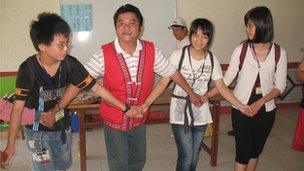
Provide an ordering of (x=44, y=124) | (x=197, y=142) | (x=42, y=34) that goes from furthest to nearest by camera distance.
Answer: (x=197, y=142)
(x=44, y=124)
(x=42, y=34)

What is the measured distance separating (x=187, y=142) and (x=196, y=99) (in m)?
0.35

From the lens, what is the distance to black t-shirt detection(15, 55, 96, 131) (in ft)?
5.45

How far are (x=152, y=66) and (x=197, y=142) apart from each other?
0.73m

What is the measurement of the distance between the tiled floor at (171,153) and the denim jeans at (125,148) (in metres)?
1.21

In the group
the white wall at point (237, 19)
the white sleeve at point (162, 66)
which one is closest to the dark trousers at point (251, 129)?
the white sleeve at point (162, 66)

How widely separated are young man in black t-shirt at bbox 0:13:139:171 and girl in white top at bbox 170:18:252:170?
16.7 inches

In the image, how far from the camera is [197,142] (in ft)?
7.66

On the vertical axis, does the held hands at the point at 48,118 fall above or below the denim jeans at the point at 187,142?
above

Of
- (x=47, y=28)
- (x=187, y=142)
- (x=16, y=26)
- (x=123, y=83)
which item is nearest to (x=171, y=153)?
(x=187, y=142)

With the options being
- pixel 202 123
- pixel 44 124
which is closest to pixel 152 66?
pixel 202 123

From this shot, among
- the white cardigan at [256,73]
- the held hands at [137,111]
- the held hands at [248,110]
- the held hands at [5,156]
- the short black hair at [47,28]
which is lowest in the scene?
the held hands at [5,156]

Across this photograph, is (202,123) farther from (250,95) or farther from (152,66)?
(152,66)

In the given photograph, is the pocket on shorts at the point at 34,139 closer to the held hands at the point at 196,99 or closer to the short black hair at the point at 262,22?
the held hands at the point at 196,99

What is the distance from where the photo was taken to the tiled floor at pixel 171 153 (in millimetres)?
3361
